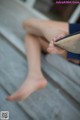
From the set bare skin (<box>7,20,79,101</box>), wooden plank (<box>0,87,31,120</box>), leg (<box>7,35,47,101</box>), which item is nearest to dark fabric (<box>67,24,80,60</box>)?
bare skin (<box>7,20,79,101</box>)

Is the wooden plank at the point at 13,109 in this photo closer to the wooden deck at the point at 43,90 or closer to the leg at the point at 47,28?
the wooden deck at the point at 43,90

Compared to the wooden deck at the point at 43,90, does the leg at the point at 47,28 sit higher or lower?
higher

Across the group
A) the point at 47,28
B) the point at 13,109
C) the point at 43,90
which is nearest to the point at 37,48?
the point at 47,28

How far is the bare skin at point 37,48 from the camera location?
997mm

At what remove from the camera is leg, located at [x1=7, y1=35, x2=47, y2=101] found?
0.99 metres

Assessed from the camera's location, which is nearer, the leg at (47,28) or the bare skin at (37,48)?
the bare skin at (37,48)

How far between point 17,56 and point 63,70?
26cm

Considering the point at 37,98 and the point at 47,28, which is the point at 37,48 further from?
the point at 37,98

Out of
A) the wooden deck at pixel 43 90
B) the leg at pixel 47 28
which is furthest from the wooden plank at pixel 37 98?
the leg at pixel 47 28

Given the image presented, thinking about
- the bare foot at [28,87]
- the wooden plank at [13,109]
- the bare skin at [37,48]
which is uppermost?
the bare skin at [37,48]

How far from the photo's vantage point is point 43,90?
3.69 ft

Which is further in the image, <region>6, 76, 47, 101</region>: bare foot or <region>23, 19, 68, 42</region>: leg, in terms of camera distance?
<region>23, 19, 68, 42</region>: leg

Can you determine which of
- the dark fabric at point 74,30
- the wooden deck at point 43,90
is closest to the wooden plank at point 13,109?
the wooden deck at point 43,90

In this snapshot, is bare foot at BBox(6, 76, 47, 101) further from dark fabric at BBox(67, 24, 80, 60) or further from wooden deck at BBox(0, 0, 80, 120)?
dark fabric at BBox(67, 24, 80, 60)
